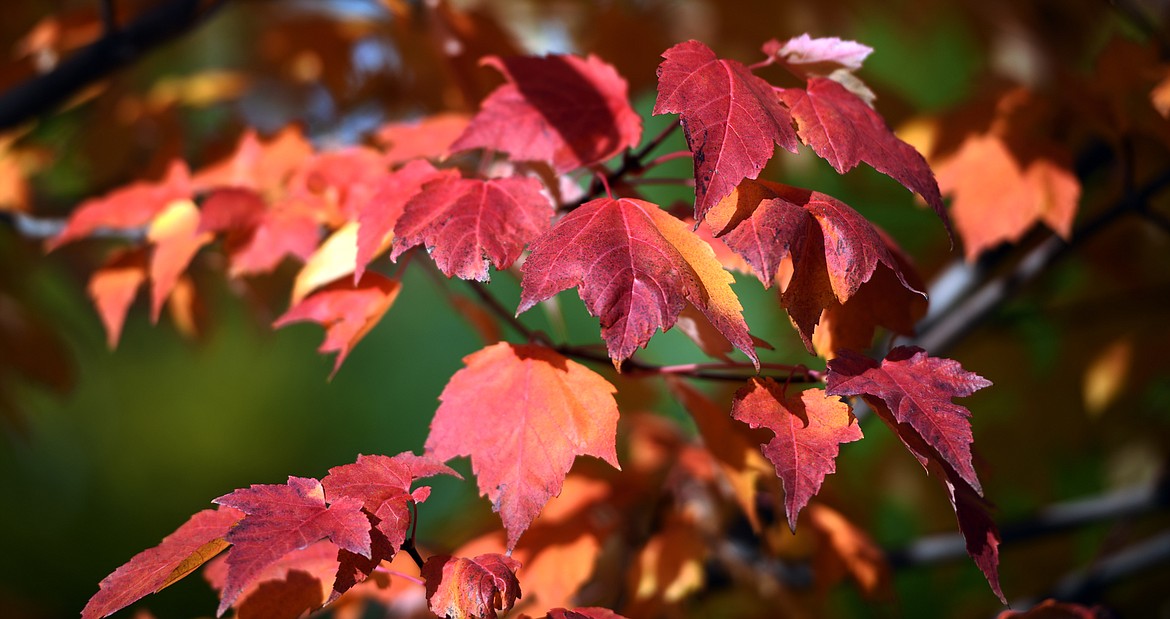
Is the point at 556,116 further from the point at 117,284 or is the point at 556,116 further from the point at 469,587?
the point at 117,284

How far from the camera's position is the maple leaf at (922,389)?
1.48ft

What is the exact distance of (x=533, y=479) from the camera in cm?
51

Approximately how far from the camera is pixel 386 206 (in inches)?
23.9

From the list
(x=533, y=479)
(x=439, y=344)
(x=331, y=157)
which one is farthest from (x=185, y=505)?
(x=533, y=479)

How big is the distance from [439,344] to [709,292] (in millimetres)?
3727

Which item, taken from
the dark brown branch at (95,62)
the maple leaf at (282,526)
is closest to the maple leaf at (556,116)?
the maple leaf at (282,526)

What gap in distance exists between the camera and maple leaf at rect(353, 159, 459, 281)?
59 centimetres

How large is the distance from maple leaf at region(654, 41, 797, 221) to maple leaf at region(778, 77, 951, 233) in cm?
2

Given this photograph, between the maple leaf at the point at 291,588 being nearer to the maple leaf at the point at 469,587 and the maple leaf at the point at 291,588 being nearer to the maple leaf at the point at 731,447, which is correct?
the maple leaf at the point at 469,587

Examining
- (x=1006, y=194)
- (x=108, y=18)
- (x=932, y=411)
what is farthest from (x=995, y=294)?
(x=108, y=18)

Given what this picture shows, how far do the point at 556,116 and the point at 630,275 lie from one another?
0.21m

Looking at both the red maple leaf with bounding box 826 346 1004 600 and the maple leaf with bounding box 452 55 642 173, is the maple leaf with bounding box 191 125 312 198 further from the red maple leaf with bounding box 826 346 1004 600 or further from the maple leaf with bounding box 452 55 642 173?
the red maple leaf with bounding box 826 346 1004 600

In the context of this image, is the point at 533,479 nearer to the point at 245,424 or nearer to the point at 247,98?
the point at 247,98

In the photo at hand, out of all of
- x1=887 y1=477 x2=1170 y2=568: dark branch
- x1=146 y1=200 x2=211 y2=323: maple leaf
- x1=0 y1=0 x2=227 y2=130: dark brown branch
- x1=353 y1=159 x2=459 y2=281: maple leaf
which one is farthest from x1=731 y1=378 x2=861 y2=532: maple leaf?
x1=0 y1=0 x2=227 y2=130: dark brown branch
